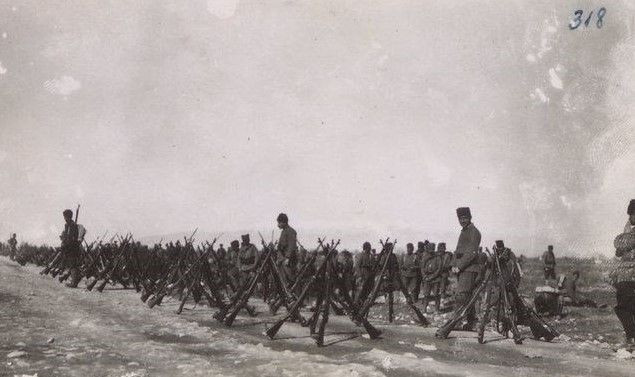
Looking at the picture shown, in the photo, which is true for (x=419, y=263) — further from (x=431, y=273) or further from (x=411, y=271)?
(x=431, y=273)

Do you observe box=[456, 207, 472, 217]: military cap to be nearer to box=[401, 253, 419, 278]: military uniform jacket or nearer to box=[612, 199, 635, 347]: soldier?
box=[612, 199, 635, 347]: soldier

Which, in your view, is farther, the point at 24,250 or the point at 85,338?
the point at 24,250

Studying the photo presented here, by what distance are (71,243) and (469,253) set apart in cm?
1278

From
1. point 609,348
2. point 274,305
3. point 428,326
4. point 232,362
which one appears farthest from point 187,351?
point 609,348

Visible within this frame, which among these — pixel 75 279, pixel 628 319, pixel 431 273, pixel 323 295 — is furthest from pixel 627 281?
pixel 75 279

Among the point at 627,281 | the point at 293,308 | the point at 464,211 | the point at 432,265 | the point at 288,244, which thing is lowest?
the point at 293,308

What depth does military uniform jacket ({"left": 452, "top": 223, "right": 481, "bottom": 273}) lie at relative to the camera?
9.22 m

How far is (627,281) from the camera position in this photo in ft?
25.0

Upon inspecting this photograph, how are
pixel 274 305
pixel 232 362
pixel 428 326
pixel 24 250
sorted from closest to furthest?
pixel 232 362, pixel 428 326, pixel 274 305, pixel 24 250

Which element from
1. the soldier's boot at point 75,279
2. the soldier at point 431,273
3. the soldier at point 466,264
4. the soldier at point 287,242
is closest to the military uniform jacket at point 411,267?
the soldier at point 431,273

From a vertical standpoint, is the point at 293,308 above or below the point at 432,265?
below

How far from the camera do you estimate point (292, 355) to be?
684 centimetres

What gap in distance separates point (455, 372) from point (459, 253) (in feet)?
11.8

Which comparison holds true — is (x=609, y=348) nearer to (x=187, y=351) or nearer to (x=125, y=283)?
(x=187, y=351)
